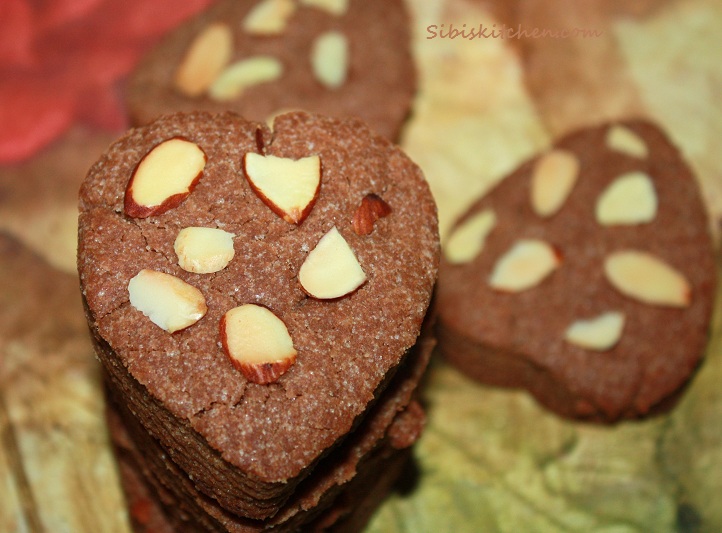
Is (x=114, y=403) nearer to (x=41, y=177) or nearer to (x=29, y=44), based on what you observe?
(x=41, y=177)

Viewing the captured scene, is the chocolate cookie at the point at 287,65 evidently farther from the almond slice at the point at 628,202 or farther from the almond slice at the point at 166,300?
the almond slice at the point at 166,300

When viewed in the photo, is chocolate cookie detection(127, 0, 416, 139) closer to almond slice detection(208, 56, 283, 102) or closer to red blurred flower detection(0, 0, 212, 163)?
almond slice detection(208, 56, 283, 102)

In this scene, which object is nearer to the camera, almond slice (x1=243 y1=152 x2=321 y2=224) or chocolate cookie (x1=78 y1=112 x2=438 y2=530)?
chocolate cookie (x1=78 y1=112 x2=438 y2=530)

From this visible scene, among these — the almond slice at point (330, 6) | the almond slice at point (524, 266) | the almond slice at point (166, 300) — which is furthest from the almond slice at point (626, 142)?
the almond slice at point (166, 300)

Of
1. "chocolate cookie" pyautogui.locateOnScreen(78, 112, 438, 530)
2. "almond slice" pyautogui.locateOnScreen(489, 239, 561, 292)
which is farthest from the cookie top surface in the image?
"almond slice" pyautogui.locateOnScreen(489, 239, 561, 292)

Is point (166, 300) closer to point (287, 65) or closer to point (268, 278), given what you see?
point (268, 278)

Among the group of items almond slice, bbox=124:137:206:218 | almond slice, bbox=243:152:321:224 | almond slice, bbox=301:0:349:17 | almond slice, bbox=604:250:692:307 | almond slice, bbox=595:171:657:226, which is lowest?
almond slice, bbox=604:250:692:307
